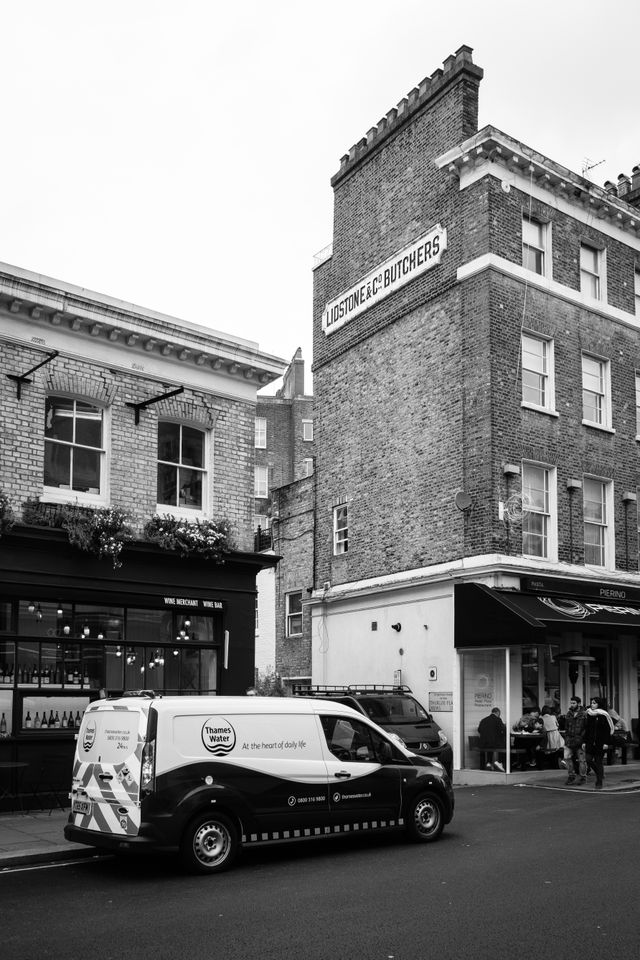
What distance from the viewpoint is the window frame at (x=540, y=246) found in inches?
972

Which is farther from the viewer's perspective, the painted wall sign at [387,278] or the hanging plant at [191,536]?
the painted wall sign at [387,278]

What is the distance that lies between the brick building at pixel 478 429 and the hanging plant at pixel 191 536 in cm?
654

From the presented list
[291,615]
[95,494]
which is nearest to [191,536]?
[95,494]

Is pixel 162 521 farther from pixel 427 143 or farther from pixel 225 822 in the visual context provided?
pixel 427 143

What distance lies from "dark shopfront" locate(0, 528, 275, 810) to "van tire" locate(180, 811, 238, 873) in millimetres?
4948

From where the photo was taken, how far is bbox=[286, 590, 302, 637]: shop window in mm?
30861

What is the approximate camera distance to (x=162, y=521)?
17.8 metres

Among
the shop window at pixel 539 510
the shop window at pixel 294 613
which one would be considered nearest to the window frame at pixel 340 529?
the shop window at pixel 294 613

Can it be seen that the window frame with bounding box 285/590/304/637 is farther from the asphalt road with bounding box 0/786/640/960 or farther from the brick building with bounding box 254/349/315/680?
the asphalt road with bounding box 0/786/640/960

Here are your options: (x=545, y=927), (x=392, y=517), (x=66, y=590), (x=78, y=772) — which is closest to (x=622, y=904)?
(x=545, y=927)

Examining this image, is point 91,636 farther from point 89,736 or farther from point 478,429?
point 478,429

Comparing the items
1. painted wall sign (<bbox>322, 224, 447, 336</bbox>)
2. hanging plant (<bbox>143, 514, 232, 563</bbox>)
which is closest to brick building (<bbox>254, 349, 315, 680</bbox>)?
painted wall sign (<bbox>322, 224, 447, 336</bbox>)

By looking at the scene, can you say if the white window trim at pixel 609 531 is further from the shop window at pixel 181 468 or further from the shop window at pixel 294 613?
the shop window at pixel 181 468

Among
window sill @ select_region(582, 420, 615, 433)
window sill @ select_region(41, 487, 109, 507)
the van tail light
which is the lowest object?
the van tail light
